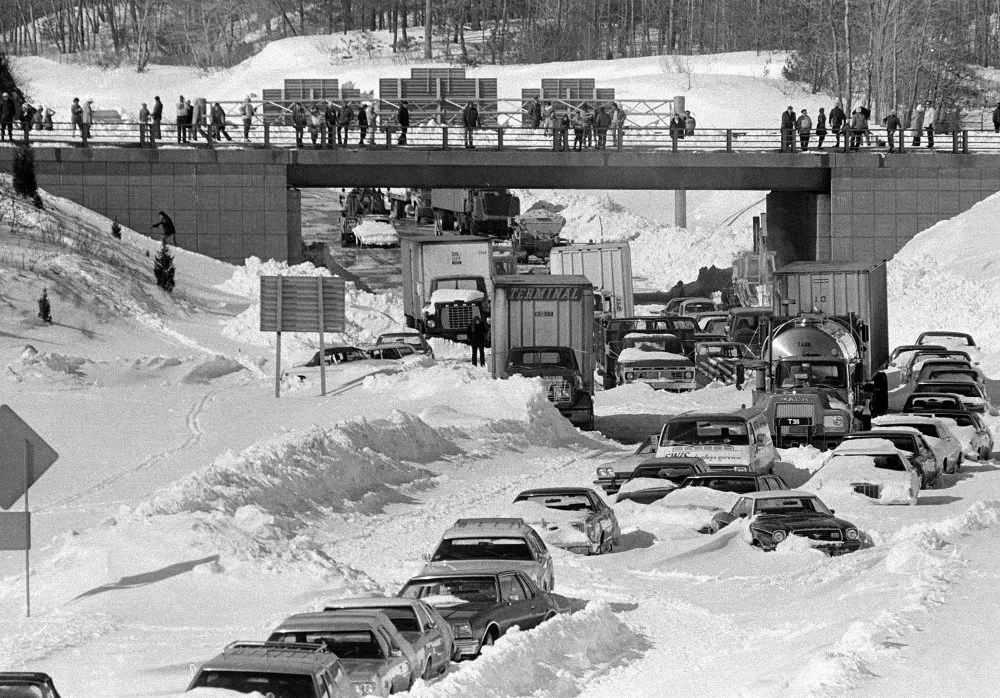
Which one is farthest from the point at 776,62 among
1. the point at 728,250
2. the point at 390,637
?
the point at 390,637

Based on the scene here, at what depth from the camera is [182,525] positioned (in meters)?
19.2

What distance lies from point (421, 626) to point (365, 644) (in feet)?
3.21

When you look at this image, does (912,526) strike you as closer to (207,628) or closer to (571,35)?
(207,628)

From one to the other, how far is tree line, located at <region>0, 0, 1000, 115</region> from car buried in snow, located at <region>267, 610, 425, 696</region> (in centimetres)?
9186

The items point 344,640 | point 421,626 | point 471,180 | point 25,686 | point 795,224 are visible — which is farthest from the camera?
point 795,224

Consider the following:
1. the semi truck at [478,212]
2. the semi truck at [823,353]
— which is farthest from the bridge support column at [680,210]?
the semi truck at [823,353]

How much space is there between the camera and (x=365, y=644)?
42.6ft

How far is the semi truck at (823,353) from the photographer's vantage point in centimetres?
3112

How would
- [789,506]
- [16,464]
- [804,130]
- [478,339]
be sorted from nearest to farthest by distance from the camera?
[16,464]
[789,506]
[478,339]
[804,130]

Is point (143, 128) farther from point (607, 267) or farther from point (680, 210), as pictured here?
point (680, 210)

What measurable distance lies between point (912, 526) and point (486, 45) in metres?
110

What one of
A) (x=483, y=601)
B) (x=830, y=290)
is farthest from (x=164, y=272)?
(x=483, y=601)

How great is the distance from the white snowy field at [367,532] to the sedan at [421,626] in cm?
46

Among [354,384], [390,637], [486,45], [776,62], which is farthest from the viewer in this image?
[486,45]
